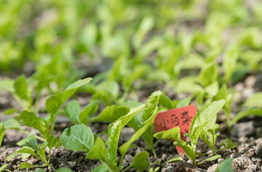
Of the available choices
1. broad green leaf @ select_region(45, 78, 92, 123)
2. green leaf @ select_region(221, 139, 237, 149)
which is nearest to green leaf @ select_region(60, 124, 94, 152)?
broad green leaf @ select_region(45, 78, 92, 123)

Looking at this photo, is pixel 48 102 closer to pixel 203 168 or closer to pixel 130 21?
pixel 203 168

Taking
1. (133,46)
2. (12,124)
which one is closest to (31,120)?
(12,124)

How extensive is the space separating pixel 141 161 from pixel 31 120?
478 mm

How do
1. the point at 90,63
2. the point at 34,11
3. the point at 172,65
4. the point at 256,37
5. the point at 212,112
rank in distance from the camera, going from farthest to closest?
the point at 34,11 → the point at 90,63 → the point at 256,37 → the point at 172,65 → the point at 212,112

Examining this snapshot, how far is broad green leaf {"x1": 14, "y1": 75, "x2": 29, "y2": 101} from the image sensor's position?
1.75m

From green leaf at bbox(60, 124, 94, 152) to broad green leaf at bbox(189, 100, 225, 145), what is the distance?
1.20ft

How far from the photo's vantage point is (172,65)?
202cm

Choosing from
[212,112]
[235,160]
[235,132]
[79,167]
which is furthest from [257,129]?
[79,167]

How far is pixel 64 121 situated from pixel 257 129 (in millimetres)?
922

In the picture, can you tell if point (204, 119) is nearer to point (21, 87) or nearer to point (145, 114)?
point (145, 114)

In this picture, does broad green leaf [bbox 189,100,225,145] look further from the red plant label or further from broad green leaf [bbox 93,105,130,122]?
broad green leaf [bbox 93,105,130,122]

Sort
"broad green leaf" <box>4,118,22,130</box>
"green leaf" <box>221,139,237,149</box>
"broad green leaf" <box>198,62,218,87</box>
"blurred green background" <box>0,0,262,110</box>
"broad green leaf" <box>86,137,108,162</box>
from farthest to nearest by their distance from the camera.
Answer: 1. "blurred green background" <box>0,0,262,110</box>
2. "broad green leaf" <box>198,62,218,87</box>
3. "broad green leaf" <box>4,118,22,130</box>
4. "green leaf" <box>221,139,237,149</box>
5. "broad green leaf" <box>86,137,108,162</box>

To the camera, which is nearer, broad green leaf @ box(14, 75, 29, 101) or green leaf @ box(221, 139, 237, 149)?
green leaf @ box(221, 139, 237, 149)

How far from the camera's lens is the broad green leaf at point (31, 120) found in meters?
1.39
